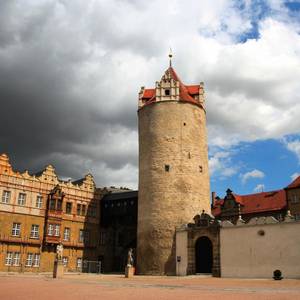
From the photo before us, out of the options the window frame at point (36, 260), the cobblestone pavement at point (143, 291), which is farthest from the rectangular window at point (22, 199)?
the cobblestone pavement at point (143, 291)

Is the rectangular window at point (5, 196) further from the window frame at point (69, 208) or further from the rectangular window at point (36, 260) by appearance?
the window frame at point (69, 208)

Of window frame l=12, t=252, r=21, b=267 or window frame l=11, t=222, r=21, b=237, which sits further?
window frame l=11, t=222, r=21, b=237

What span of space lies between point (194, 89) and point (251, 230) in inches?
750

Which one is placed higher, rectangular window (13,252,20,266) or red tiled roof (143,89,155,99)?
red tiled roof (143,89,155,99)

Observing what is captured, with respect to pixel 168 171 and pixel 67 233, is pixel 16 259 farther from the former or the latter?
pixel 168 171

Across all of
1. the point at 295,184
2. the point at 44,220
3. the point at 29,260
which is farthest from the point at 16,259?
the point at 295,184

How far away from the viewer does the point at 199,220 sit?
38188 millimetres

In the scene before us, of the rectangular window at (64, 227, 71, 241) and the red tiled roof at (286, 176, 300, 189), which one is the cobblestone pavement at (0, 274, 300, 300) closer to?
the rectangular window at (64, 227, 71, 241)

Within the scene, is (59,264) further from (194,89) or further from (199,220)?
(194,89)

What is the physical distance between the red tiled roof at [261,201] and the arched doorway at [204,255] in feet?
59.6

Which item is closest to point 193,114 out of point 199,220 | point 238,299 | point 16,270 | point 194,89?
point 194,89

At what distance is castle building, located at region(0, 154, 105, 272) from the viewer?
138 ft

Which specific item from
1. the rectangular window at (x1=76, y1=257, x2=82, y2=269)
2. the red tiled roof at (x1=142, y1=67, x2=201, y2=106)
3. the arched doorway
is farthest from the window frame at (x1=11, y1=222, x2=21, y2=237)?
the red tiled roof at (x1=142, y1=67, x2=201, y2=106)

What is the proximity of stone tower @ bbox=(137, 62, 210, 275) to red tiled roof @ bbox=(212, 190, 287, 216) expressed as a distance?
14203 millimetres
